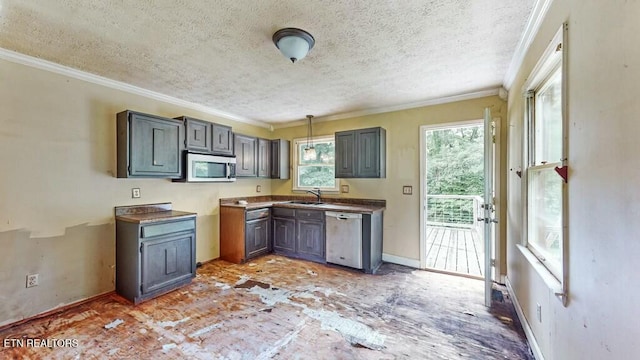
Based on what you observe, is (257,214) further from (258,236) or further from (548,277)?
(548,277)

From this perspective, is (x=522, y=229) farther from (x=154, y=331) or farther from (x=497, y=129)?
(x=154, y=331)

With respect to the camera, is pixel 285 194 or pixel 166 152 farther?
pixel 285 194

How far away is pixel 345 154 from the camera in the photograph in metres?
4.16

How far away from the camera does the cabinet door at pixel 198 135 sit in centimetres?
351

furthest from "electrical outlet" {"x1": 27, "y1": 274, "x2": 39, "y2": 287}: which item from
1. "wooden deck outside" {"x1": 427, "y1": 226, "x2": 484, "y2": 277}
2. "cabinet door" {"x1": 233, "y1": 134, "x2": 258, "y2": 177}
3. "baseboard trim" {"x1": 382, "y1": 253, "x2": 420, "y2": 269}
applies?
"wooden deck outside" {"x1": 427, "y1": 226, "x2": 484, "y2": 277}

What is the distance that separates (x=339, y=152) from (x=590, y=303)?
339cm

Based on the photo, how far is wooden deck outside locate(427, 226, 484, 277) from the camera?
3.76 metres

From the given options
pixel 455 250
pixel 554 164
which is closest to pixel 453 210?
pixel 455 250

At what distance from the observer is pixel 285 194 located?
207 inches

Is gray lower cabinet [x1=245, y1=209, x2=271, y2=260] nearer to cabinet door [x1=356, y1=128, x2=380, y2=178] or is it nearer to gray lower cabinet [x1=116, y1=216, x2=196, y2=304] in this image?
gray lower cabinet [x1=116, y1=216, x2=196, y2=304]

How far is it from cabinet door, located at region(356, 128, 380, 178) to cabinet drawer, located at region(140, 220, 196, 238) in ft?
8.33

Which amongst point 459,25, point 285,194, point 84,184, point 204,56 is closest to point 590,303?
point 459,25

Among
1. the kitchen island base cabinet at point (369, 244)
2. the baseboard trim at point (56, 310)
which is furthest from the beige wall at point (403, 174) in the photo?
the baseboard trim at point (56, 310)

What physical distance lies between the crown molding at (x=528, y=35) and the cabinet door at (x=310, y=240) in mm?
3032
